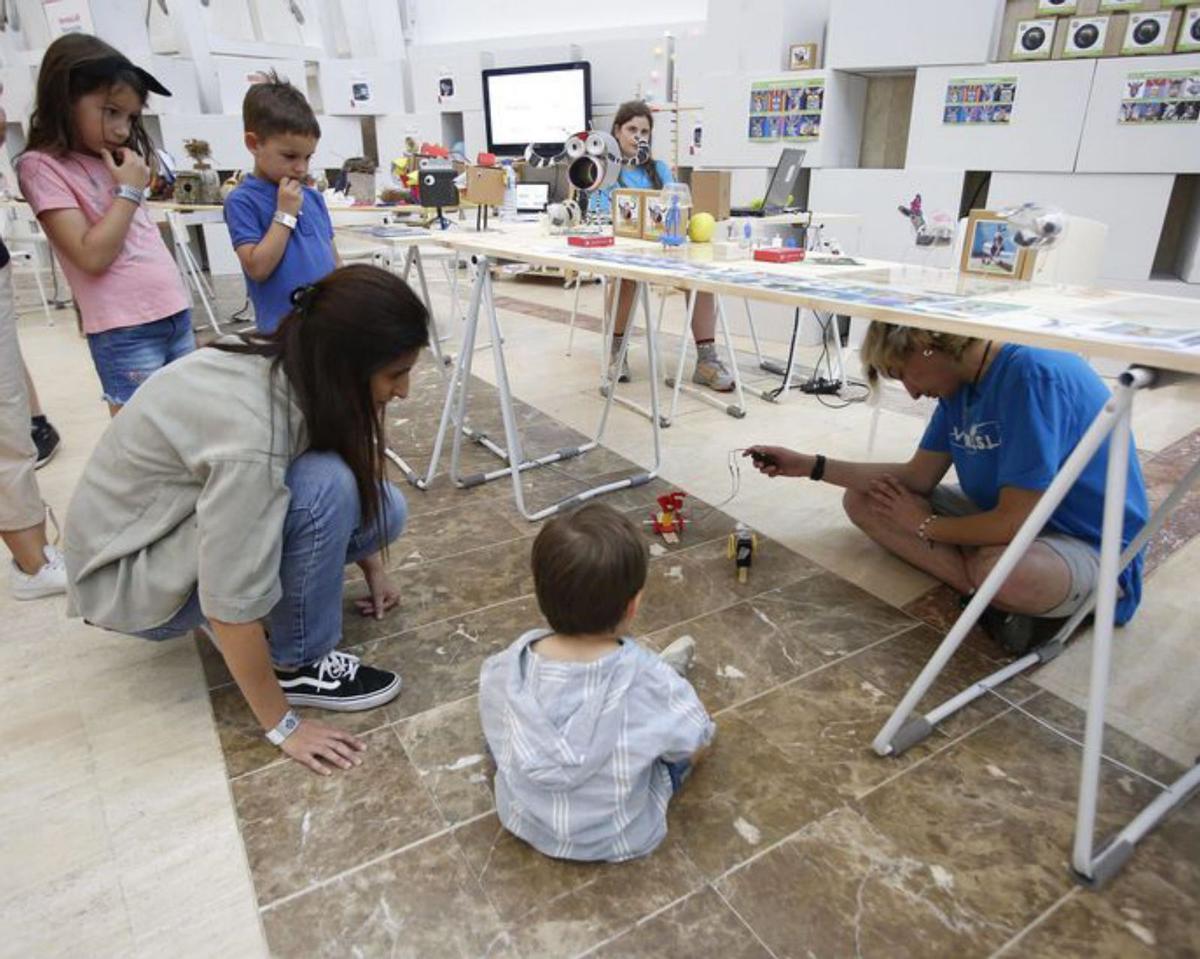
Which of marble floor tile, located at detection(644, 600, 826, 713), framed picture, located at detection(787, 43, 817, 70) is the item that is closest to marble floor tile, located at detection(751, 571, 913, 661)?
marble floor tile, located at detection(644, 600, 826, 713)

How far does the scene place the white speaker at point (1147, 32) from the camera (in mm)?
2939

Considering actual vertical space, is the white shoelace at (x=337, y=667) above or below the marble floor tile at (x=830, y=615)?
above

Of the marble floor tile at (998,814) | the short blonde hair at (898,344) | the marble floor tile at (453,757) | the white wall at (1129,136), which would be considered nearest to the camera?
the marble floor tile at (998,814)

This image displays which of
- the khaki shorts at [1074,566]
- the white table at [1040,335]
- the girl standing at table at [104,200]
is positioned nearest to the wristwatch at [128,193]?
the girl standing at table at [104,200]

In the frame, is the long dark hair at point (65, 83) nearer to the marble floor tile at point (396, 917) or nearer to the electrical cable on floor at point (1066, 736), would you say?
the marble floor tile at point (396, 917)

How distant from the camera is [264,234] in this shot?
199cm

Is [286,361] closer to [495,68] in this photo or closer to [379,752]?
[379,752]

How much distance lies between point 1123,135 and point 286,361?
3.59 meters

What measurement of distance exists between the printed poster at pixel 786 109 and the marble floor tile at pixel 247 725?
378 centimetres

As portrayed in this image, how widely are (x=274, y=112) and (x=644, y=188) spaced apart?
1.53 m

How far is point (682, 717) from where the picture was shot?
3.45ft

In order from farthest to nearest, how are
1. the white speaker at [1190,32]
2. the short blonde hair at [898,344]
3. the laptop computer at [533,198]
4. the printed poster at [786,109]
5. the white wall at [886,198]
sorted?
1. the laptop computer at [533,198]
2. the printed poster at [786,109]
3. the white wall at [886,198]
4. the white speaker at [1190,32]
5. the short blonde hair at [898,344]

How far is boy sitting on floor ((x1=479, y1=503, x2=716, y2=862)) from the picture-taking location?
0.97 metres

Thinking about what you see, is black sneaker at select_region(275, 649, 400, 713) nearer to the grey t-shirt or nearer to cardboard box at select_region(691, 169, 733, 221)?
the grey t-shirt
